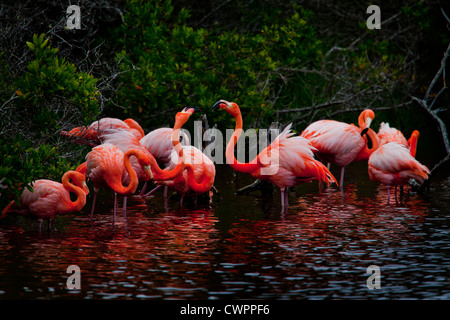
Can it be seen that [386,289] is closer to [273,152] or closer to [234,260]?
[234,260]

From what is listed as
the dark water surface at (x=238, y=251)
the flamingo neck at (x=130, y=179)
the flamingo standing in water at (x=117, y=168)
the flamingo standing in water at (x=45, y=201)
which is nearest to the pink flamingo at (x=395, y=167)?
the dark water surface at (x=238, y=251)

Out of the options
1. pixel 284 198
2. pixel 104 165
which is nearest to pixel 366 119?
pixel 284 198

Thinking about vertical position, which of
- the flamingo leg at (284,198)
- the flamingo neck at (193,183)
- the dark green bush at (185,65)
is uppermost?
the dark green bush at (185,65)

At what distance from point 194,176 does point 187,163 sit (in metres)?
0.23

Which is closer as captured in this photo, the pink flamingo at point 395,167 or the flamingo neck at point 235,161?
the flamingo neck at point 235,161

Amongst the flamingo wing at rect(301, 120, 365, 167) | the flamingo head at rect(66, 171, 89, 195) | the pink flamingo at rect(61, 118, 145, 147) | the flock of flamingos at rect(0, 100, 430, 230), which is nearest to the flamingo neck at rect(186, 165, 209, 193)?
the flock of flamingos at rect(0, 100, 430, 230)

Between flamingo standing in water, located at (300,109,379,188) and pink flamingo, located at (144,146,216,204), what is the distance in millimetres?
2416

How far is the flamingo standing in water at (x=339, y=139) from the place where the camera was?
39.9 feet

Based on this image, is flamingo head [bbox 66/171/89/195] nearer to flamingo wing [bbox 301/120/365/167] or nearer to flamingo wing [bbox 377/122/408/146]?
flamingo wing [bbox 301/120/365/167]

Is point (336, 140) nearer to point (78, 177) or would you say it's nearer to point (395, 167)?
point (395, 167)

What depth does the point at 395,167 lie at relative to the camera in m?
10.7

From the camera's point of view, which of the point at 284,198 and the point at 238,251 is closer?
the point at 238,251

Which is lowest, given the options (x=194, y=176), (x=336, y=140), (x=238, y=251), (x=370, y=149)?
(x=238, y=251)

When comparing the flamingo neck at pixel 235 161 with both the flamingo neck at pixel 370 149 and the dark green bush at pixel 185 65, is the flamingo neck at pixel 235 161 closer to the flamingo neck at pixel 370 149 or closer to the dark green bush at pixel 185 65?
the dark green bush at pixel 185 65
